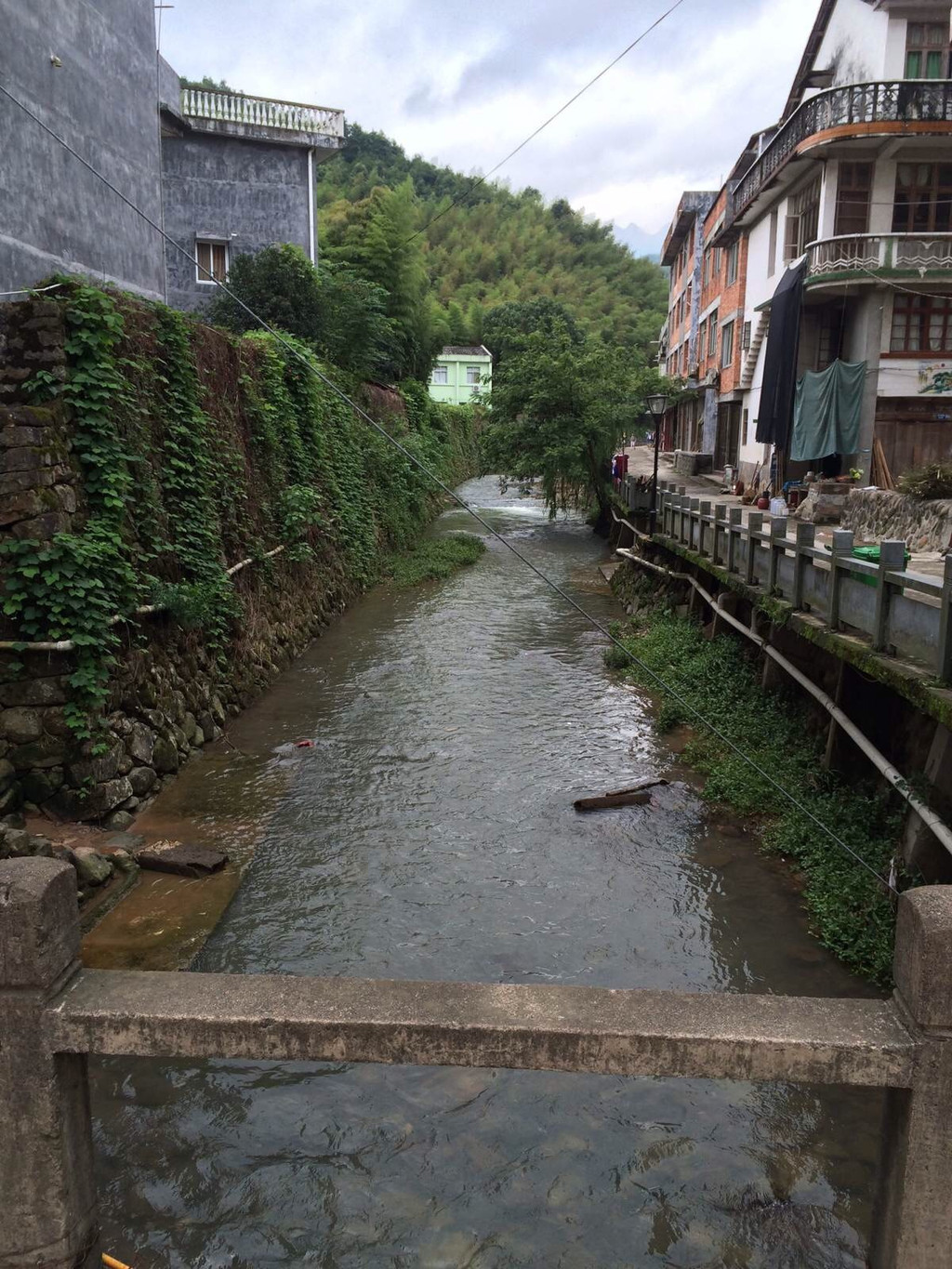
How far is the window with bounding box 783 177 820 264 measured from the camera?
1984cm

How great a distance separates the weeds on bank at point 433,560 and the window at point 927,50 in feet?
48.7

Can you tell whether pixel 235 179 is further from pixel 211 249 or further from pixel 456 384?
pixel 456 384

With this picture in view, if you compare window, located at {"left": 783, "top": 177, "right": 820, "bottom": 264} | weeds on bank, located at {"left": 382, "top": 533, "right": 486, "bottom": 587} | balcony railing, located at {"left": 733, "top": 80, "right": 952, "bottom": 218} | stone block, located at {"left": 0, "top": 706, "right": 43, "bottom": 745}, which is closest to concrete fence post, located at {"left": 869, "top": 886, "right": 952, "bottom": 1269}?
stone block, located at {"left": 0, "top": 706, "right": 43, "bottom": 745}

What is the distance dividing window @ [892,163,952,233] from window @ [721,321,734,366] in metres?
8.43

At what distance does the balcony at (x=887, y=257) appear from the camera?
59.5 ft

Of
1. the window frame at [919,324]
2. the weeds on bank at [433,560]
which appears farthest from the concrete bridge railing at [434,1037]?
the weeds on bank at [433,560]

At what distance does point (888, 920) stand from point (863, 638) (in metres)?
2.39

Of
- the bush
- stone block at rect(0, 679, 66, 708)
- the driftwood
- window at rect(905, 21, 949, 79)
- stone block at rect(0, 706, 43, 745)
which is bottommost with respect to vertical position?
the driftwood

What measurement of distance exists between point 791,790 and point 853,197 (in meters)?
15.4

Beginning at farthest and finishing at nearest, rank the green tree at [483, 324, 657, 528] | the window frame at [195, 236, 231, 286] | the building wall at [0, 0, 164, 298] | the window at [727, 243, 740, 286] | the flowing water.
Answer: the green tree at [483, 324, 657, 528] < the window at [727, 243, 740, 286] < the window frame at [195, 236, 231, 286] < the building wall at [0, 0, 164, 298] < the flowing water

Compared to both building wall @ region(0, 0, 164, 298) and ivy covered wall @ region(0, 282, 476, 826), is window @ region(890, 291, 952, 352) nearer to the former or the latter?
ivy covered wall @ region(0, 282, 476, 826)

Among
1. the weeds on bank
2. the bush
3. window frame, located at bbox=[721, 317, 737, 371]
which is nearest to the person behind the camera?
the bush

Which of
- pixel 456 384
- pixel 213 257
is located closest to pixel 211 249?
pixel 213 257

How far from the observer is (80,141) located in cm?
1321
